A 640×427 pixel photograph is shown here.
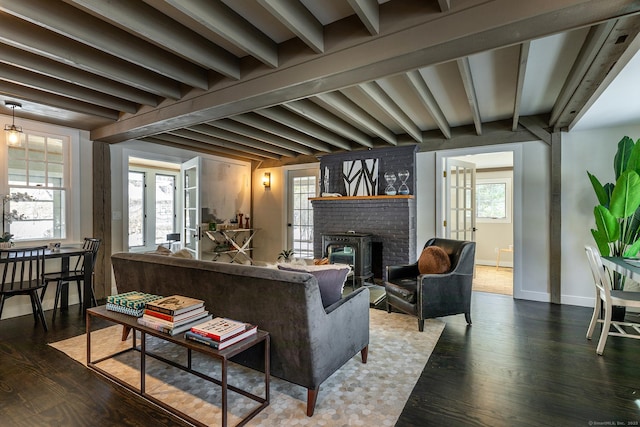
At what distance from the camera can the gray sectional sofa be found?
1.82 meters

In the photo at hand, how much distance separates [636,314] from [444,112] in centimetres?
322

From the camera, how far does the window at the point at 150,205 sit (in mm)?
7016

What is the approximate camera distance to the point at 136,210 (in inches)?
278

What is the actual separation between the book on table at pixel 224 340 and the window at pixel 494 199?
21.1 ft

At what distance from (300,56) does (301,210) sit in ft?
13.7

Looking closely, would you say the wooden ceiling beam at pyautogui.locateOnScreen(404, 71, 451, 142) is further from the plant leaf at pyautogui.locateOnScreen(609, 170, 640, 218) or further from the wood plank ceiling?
the plant leaf at pyautogui.locateOnScreen(609, 170, 640, 218)

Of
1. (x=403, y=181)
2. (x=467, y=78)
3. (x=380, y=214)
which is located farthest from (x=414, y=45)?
(x=380, y=214)

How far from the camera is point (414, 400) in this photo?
6.57 feet

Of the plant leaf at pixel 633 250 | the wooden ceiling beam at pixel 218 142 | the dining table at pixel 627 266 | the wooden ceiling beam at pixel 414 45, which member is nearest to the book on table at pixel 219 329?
the wooden ceiling beam at pixel 414 45

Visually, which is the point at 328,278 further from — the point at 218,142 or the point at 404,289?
the point at 218,142

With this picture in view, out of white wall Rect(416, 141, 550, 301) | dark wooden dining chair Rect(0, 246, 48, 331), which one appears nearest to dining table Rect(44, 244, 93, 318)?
dark wooden dining chair Rect(0, 246, 48, 331)

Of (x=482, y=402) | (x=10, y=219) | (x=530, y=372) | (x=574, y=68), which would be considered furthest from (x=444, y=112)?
(x=10, y=219)

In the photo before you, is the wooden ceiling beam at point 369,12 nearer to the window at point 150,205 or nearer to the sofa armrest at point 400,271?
the sofa armrest at point 400,271

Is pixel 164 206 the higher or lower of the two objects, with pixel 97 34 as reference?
lower
